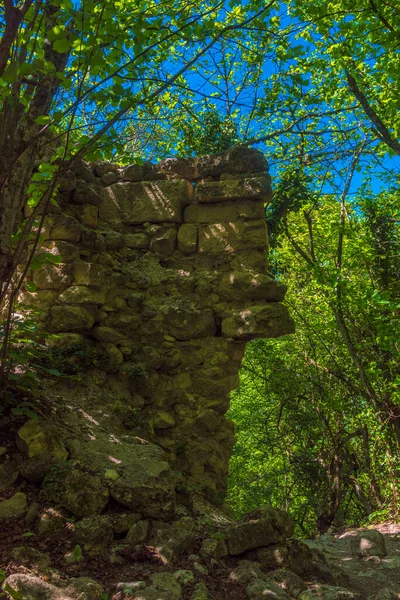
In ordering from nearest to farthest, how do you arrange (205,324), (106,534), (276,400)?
(106,534) < (205,324) < (276,400)

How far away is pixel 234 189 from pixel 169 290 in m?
1.23

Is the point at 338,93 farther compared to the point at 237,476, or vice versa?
the point at 237,476

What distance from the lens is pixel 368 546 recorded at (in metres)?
4.38

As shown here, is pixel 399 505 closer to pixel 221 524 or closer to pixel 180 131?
→ pixel 221 524

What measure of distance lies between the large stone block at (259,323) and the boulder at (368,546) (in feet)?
6.96

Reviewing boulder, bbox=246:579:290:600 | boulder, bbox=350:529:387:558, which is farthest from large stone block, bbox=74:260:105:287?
boulder, bbox=350:529:387:558

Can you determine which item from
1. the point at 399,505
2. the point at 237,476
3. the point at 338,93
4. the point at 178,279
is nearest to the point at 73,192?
the point at 178,279

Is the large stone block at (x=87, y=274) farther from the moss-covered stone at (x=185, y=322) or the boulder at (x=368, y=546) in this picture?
the boulder at (x=368, y=546)

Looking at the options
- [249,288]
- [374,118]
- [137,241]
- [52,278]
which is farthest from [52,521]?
[374,118]

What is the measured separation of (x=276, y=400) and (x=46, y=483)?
8.85 meters

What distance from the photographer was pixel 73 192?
15.4 feet

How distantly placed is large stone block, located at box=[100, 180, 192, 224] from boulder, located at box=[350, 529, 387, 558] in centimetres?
364

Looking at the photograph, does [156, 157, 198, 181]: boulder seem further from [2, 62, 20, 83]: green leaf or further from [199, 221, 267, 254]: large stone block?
[2, 62, 20, 83]: green leaf

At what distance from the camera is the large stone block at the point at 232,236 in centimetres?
472
